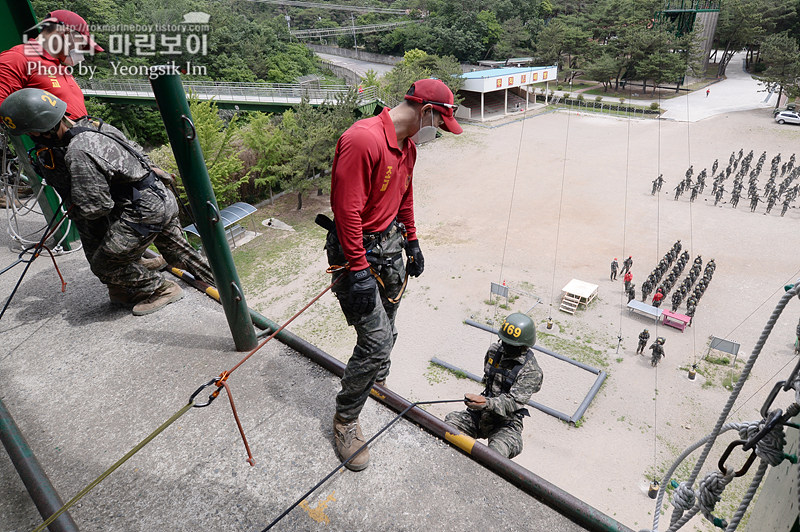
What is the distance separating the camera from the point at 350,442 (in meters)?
3.27

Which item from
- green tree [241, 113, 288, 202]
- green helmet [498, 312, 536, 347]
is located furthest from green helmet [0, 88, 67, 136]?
green tree [241, 113, 288, 202]

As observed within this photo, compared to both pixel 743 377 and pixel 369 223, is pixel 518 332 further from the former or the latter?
pixel 743 377

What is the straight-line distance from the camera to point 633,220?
21.3 meters

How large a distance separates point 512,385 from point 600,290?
1358 cm

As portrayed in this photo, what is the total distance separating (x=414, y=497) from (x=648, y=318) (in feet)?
47.0

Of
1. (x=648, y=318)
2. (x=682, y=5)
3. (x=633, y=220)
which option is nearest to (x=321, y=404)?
(x=648, y=318)

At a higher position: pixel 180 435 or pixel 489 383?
pixel 180 435

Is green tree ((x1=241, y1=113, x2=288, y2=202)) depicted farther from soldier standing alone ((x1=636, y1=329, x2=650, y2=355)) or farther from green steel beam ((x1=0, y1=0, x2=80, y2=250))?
soldier standing alone ((x1=636, y1=329, x2=650, y2=355))

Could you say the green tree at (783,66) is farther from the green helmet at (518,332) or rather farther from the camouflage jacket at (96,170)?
the camouflage jacket at (96,170)

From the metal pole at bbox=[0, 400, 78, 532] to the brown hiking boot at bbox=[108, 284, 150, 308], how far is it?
1.68m

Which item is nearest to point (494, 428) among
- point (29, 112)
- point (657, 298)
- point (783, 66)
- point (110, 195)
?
point (110, 195)

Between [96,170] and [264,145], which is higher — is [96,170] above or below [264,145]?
above

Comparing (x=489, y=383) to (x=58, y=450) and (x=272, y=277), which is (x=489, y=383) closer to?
(x=58, y=450)

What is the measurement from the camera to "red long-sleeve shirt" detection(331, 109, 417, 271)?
2838 millimetres
